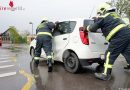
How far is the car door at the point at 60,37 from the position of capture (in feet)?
26.9

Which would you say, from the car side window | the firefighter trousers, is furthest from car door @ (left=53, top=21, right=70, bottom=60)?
the firefighter trousers

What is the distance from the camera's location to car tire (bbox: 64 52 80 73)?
24.7 feet

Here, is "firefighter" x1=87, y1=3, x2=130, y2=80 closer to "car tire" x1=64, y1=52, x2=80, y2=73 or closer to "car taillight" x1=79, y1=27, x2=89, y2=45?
"car taillight" x1=79, y1=27, x2=89, y2=45

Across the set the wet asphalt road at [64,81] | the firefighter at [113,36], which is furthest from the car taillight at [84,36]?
the wet asphalt road at [64,81]

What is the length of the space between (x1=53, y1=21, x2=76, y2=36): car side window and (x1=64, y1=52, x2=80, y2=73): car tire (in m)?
0.81

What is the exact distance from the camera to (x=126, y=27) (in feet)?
21.7

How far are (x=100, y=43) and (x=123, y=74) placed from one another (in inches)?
45.9

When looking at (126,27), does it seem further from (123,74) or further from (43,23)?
(43,23)

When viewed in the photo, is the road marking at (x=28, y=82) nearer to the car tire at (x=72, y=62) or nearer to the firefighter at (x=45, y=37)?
the firefighter at (x=45, y=37)

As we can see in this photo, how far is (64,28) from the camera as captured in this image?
8430 mm

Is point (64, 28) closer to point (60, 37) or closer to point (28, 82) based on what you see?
point (60, 37)

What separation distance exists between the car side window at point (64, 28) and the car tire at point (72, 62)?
0.81 m

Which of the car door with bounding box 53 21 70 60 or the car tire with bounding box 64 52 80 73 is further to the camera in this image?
the car door with bounding box 53 21 70 60

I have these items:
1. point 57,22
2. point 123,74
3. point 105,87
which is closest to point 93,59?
point 123,74
